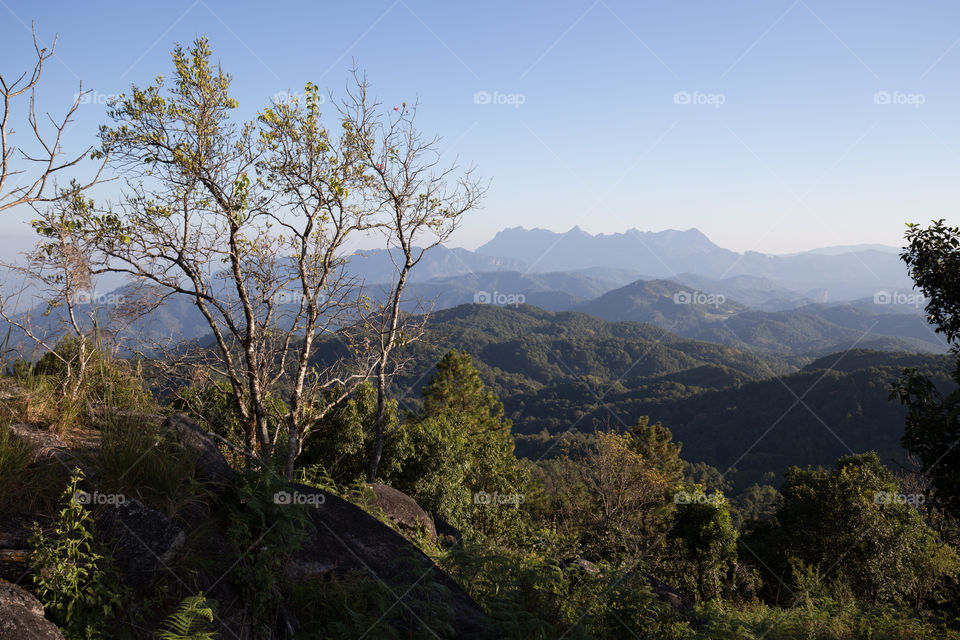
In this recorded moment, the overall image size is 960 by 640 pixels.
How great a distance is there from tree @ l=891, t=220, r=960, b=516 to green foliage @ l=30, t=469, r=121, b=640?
9.14m

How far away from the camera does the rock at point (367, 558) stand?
14.1 ft

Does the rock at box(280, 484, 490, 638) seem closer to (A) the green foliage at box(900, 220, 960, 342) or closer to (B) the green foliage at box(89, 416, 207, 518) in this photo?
(B) the green foliage at box(89, 416, 207, 518)

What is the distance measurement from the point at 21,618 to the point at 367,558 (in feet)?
8.83

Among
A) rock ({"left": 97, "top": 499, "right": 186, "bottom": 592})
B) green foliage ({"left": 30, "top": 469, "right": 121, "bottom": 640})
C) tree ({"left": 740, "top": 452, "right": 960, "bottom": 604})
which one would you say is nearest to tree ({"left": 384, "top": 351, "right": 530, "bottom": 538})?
rock ({"left": 97, "top": 499, "right": 186, "bottom": 592})

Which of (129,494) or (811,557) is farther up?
(129,494)

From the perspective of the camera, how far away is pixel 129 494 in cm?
376

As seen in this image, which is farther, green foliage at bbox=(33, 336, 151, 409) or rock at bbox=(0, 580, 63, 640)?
green foliage at bbox=(33, 336, 151, 409)

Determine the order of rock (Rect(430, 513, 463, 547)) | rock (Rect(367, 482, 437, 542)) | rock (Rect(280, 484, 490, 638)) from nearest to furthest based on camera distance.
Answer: rock (Rect(280, 484, 490, 638)), rock (Rect(367, 482, 437, 542)), rock (Rect(430, 513, 463, 547))

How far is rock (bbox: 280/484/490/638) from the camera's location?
4.29 metres

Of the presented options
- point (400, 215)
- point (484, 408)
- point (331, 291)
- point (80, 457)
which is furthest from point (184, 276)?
point (484, 408)

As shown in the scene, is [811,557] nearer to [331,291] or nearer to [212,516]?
[331,291]

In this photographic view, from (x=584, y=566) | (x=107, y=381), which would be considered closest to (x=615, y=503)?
(x=584, y=566)

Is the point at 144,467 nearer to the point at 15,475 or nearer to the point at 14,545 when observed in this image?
the point at 15,475

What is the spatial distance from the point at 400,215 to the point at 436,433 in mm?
10642
